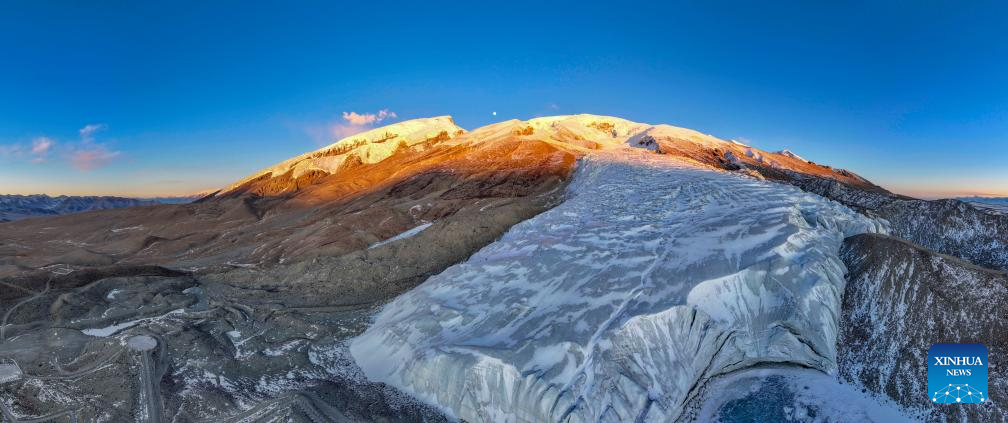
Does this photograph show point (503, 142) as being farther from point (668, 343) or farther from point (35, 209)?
point (35, 209)

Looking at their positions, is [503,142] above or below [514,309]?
above

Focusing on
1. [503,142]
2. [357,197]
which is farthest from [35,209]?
[503,142]

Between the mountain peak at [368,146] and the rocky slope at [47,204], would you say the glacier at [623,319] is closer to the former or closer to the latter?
the mountain peak at [368,146]

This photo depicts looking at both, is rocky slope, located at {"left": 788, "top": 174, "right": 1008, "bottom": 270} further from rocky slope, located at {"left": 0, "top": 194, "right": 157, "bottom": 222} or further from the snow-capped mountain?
rocky slope, located at {"left": 0, "top": 194, "right": 157, "bottom": 222}

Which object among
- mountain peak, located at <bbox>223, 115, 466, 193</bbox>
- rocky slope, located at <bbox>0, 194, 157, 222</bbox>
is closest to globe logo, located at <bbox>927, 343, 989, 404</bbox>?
mountain peak, located at <bbox>223, 115, 466, 193</bbox>

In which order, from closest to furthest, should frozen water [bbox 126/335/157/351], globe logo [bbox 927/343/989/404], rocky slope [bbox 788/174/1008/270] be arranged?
1. globe logo [bbox 927/343/989/404]
2. frozen water [bbox 126/335/157/351]
3. rocky slope [bbox 788/174/1008/270]

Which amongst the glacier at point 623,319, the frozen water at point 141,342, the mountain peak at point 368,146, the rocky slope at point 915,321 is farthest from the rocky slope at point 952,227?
the mountain peak at point 368,146
